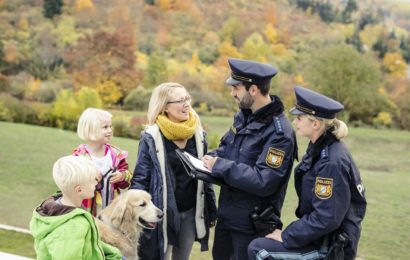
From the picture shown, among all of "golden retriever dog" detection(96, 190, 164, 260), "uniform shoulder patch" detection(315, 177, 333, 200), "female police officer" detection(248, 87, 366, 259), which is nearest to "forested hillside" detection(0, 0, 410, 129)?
"golden retriever dog" detection(96, 190, 164, 260)

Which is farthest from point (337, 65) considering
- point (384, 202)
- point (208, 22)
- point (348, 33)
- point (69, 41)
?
point (69, 41)

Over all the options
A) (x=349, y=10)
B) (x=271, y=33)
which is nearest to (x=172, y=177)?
(x=271, y=33)

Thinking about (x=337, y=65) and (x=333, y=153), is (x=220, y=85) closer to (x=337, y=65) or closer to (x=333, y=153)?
(x=337, y=65)

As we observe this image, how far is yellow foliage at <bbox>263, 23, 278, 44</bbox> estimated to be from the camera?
20.0m

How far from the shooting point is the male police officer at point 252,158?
3.57 meters

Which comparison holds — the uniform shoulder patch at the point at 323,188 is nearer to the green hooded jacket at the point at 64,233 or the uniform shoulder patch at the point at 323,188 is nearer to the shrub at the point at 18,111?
the green hooded jacket at the point at 64,233

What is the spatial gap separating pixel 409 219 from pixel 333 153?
5.63m

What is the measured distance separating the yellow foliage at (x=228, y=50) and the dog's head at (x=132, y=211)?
16131mm

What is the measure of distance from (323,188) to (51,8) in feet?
65.0

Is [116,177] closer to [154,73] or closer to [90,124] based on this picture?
[90,124]

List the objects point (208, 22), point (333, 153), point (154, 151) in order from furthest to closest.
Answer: point (208, 22), point (154, 151), point (333, 153)

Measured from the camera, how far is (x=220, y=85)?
60.8 ft

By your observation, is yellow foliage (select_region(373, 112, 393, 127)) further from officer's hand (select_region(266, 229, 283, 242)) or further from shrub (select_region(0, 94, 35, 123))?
officer's hand (select_region(266, 229, 283, 242))

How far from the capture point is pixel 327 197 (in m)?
3.25
